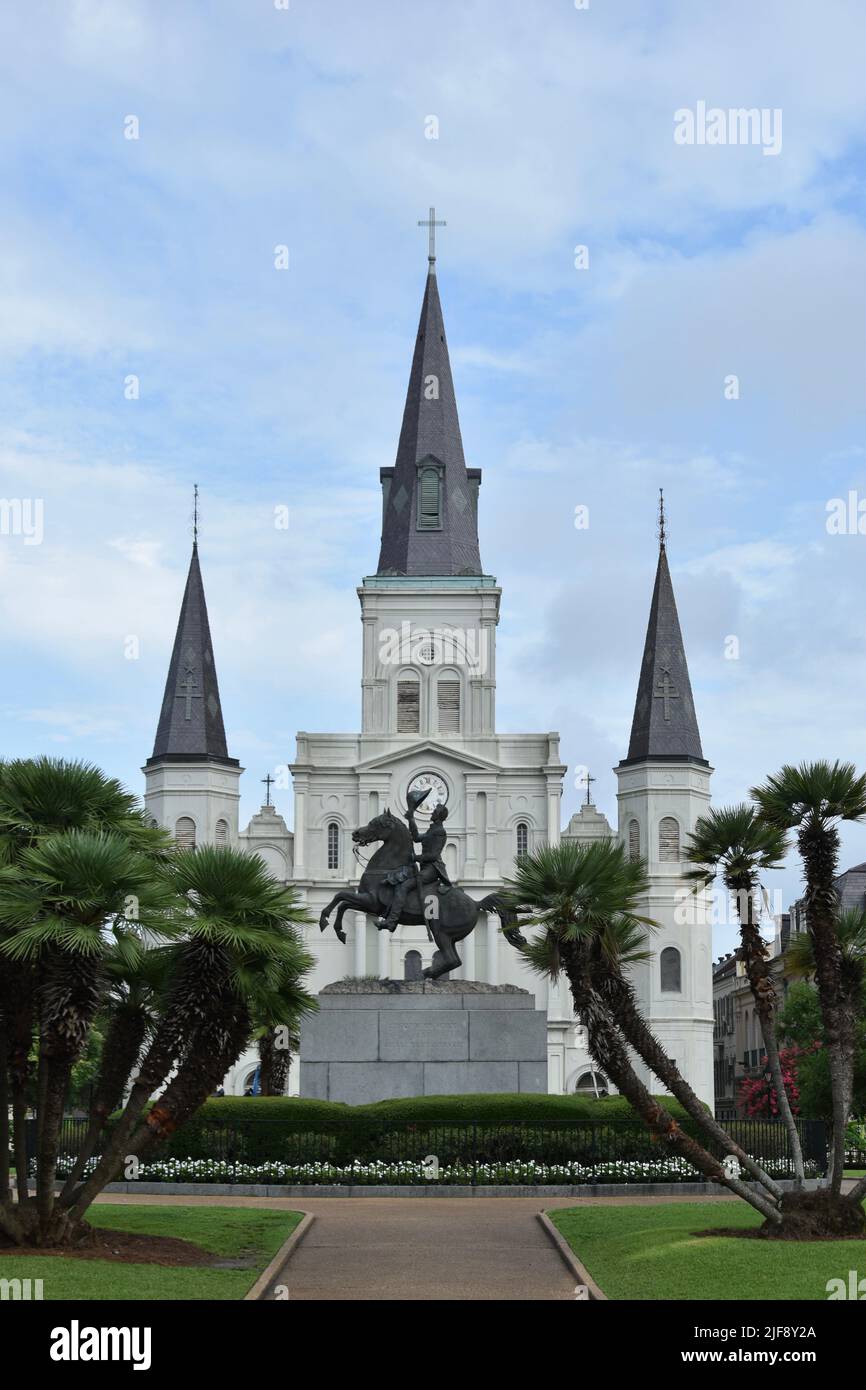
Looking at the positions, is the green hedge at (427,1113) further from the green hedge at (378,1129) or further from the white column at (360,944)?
the white column at (360,944)

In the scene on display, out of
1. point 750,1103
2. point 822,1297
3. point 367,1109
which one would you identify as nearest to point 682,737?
point 750,1103

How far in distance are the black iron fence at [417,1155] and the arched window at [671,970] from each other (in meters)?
58.7

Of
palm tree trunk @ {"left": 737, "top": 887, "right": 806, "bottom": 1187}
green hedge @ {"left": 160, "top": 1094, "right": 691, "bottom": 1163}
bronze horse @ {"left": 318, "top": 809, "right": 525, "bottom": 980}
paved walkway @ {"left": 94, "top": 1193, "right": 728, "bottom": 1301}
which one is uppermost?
bronze horse @ {"left": 318, "top": 809, "right": 525, "bottom": 980}

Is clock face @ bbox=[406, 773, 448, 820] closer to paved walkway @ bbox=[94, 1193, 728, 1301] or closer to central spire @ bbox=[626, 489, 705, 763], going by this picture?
central spire @ bbox=[626, 489, 705, 763]

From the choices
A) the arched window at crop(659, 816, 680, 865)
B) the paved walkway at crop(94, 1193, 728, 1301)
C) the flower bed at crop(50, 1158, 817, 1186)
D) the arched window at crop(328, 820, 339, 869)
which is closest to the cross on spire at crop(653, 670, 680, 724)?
the arched window at crop(659, 816, 680, 865)

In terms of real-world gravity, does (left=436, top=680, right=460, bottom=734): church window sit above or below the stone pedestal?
above

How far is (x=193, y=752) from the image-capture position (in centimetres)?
9431

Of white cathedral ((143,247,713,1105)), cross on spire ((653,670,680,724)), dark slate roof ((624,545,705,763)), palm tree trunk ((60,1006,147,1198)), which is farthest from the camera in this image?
cross on spire ((653,670,680,724))

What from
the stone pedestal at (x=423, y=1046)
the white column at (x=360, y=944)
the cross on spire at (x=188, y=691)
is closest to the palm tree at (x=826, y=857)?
the stone pedestal at (x=423, y=1046)

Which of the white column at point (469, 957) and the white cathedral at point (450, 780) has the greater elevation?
the white cathedral at point (450, 780)

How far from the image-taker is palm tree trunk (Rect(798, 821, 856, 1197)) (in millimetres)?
20562

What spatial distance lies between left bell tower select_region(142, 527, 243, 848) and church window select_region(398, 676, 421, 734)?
9314 millimetres

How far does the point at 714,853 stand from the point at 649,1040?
2.42 m

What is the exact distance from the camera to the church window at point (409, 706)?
95.7m
